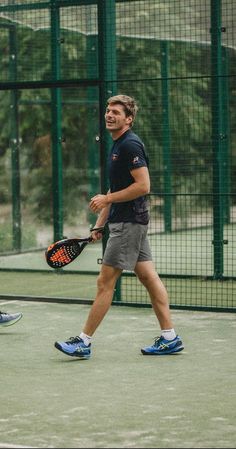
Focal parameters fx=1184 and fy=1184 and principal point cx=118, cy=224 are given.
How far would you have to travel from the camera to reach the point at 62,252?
28.6ft

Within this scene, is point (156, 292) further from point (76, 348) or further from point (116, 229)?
point (76, 348)

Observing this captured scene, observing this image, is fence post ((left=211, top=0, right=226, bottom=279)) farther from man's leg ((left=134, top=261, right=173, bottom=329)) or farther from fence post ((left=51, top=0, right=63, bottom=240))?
man's leg ((left=134, top=261, right=173, bottom=329))

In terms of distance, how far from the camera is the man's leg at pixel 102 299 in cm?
837

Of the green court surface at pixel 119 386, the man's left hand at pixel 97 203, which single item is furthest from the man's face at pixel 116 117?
the green court surface at pixel 119 386

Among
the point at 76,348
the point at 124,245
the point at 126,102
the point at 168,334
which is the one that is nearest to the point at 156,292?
the point at 168,334

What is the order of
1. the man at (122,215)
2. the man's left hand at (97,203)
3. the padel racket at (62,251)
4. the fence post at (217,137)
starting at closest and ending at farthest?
the man's left hand at (97,203) < the man at (122,215) < the padel racket at (62,251) < the fence post at (217,137)

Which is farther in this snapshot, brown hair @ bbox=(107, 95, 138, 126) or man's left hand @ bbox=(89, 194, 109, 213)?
brown hair @ bbox=(107, 95, 138, 126)

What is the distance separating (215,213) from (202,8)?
235 cm

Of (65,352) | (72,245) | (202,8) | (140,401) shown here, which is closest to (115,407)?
(140,401)

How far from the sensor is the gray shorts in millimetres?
8414

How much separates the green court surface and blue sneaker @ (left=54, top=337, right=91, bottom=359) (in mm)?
72

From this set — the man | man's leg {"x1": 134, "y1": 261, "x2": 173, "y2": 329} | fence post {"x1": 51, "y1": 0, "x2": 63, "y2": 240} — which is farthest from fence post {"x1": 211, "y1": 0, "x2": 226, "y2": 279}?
the man

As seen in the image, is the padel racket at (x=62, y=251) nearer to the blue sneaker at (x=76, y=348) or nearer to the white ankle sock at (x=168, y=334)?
the blue sneaker at (x=76, y=348)

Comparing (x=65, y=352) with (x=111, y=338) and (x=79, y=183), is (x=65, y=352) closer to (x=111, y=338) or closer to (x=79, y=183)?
(x=111, y=338)
